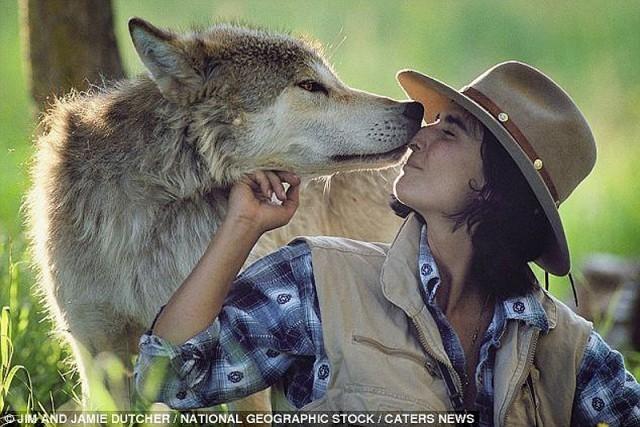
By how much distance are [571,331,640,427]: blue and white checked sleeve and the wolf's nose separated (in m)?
0.98

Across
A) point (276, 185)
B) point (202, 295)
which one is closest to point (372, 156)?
point (276, 185)

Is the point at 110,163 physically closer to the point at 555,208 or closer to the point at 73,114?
the point at 73,114

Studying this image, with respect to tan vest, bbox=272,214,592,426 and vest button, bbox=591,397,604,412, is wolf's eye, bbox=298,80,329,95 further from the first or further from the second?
vest button, bbox=591,397,604,412

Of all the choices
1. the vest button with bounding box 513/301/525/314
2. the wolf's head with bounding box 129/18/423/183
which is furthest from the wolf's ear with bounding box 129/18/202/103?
the vest button with bounding box 513/301/525/314

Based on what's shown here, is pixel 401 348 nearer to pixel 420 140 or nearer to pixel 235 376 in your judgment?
pixel 235 376

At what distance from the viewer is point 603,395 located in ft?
11.8

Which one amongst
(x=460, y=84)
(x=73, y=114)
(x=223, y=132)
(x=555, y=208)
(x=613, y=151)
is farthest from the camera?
(x=460, y=84)

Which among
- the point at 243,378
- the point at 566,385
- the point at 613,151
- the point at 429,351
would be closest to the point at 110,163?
the point at 243,378

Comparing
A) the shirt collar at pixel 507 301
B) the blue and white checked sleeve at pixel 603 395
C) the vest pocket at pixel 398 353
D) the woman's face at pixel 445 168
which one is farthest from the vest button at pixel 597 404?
the woman's face at pixel 445 168

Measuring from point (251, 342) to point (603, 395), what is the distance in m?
1.11

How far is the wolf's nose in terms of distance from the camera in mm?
4004

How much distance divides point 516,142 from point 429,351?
697 mm

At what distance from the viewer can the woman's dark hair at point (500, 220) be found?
3.62 m

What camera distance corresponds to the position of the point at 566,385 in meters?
3.56
